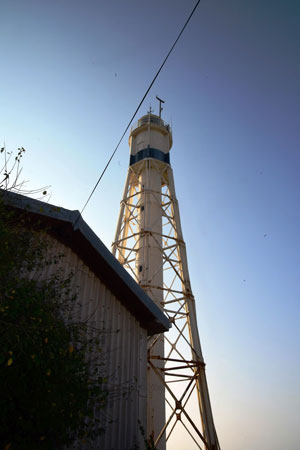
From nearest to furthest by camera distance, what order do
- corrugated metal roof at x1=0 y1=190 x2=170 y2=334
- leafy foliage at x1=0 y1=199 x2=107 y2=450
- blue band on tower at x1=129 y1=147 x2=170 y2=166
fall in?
leafy foliage at x1=0 y1=199 x2=107 y2=450, corrugated metal roof at x1=0 y1=190 x2=170 y2=334, blue band on tower at x1=129 y1=147 x2=170 y2=166

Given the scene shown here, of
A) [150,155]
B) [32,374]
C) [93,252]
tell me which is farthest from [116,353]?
[150,155]

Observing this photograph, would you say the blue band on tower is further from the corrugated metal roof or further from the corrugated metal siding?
the corrugated metal siding

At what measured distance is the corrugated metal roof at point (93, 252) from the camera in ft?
24.6

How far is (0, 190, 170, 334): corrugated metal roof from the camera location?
750cm

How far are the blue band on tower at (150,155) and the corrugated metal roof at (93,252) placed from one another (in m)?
11.3

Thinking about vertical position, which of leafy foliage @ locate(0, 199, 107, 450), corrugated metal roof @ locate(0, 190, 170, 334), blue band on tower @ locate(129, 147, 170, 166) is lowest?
leafy foliage @ locate(0, 199, 107, 450)

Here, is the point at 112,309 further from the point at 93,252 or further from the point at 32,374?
the point at 32,374

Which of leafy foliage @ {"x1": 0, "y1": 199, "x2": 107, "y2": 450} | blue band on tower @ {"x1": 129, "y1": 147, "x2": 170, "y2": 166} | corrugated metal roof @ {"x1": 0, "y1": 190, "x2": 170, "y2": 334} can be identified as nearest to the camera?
leafy foliage @ {"x1": 0, "y1": 199, "x2": 107, "y2": 450}

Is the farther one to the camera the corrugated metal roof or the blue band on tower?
the blue band on tower

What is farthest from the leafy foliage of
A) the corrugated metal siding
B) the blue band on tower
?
the blue band on tower

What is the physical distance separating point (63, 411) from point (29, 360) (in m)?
1.01

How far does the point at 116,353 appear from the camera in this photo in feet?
25.8

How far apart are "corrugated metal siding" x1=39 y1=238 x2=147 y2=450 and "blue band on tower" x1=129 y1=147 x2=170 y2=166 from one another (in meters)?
11.6

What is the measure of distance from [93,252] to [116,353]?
8.09ft
